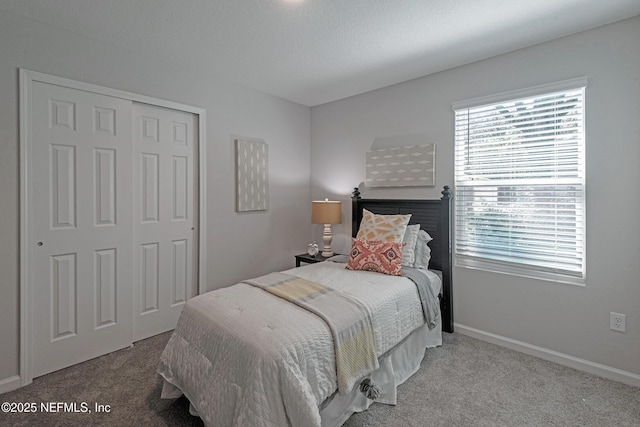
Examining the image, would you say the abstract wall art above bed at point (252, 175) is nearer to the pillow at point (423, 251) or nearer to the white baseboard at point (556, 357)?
the pillow at point (423, 251)

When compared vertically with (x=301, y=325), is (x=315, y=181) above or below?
above

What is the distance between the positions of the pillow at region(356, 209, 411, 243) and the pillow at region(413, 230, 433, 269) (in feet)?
0.67

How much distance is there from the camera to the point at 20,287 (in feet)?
7.06

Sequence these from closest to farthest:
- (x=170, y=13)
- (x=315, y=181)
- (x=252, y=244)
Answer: (x=170, y=13) → (x=252, y=244) → (x=315, y=181)

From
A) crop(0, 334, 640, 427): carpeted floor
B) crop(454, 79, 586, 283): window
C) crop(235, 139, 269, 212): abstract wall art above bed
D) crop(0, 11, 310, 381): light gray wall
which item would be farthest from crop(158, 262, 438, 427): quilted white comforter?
crop(235, 139, 269, 212): abstract wall art above bed

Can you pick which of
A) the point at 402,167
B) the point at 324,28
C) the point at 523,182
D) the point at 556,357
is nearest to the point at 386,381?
the point at 556,357

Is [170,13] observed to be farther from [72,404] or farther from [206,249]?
[72,404]

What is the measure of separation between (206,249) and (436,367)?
235 centimetres

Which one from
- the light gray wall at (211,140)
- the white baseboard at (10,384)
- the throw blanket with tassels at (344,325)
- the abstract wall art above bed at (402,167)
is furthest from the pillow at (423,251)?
the white baseboard at (10,384)

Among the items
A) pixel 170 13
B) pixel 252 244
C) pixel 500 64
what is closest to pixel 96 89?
pixel 170 13

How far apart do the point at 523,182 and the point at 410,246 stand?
1.06 meters

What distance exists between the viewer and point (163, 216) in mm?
2904

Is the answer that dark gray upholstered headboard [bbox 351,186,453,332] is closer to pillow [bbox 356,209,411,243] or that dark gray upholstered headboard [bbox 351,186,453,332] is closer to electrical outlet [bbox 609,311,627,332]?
pillow [bbox 356,209,411,243]

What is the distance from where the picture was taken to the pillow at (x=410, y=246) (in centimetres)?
285
